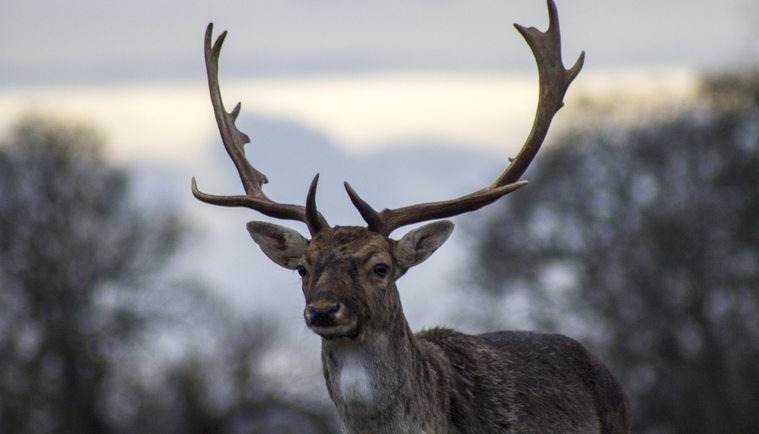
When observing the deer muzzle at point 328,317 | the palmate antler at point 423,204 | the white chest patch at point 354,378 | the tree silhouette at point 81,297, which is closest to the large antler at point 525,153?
the palmate antler at point 423,204

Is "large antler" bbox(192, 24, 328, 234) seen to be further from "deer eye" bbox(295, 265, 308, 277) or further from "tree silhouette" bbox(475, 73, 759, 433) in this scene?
"tree silhouette" bbox(475, 73, 759, 433)

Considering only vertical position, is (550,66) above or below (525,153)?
above

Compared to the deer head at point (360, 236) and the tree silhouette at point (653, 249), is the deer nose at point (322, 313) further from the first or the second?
the tree silhouette at point (653, 249)

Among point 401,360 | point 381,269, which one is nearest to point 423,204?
point 381,269

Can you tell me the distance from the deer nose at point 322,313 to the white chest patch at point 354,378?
53 centimetres

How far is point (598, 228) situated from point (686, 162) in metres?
3.22

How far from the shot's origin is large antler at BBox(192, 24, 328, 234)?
14.1 m

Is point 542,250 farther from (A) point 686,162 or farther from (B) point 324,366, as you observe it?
(B) point 324,366

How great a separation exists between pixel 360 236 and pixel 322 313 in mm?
1096

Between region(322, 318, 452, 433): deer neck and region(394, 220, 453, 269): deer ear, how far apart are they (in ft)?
1.75

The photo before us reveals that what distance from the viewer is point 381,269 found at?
13633mm

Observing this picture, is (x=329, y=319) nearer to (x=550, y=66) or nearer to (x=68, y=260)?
(x=550, y=66)

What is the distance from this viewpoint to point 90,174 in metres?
59.1

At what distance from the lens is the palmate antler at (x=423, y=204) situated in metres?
14.1
